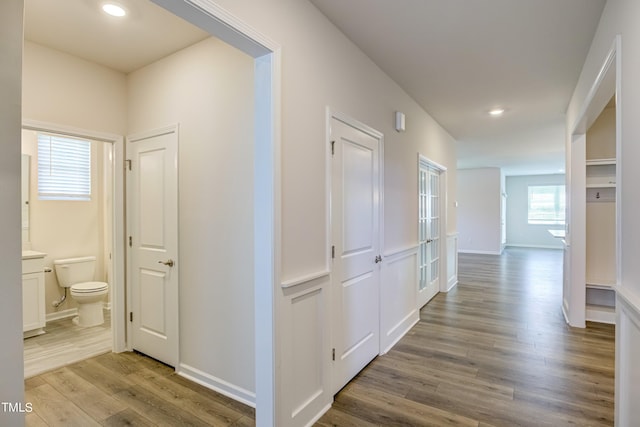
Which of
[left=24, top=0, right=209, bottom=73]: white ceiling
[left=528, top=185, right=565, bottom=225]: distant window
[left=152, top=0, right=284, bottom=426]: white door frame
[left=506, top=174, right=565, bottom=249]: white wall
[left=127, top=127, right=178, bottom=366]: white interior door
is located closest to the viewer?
[left=152, top=0, right=284, bottom=426]: white door frame

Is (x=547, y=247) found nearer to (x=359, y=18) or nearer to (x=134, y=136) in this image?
(x=359, y=18)

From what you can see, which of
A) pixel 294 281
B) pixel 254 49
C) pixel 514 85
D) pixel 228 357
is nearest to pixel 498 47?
pixel 514 85

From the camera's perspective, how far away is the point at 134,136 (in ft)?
9.83

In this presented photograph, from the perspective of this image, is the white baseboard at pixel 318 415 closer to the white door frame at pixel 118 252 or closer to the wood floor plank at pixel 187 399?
the wood floor plank at pixel 187 399

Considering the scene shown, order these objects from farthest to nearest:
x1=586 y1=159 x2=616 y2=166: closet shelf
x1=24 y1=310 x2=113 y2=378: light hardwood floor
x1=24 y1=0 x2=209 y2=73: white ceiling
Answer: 1. x1=586 y1=159 x2=616 y2=166: closet shelf
2. x1=24 y1=310 x2=113 y2=378: light hardwood floor
3. x1=24 y1=0 x2=209 y2=73: white ceiling

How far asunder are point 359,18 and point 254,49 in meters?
0.93

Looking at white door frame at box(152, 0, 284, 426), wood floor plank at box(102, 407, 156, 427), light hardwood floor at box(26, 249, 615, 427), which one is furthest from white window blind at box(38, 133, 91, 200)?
white door frame at box(152, 0, 284, 426)

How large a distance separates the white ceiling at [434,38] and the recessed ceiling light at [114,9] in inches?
1.8

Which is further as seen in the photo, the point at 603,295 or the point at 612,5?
the point at 603,295

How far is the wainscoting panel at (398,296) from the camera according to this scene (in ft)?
10.0

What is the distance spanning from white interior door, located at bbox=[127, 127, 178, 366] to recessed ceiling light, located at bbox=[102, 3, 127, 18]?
82 centimetres

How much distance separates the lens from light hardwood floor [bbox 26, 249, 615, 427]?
6.89 ft

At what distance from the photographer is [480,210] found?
9.97 m

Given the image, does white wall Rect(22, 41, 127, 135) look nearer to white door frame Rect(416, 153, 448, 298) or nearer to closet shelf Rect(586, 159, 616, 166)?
white door frame Rect(416, 153, 448, 298)
